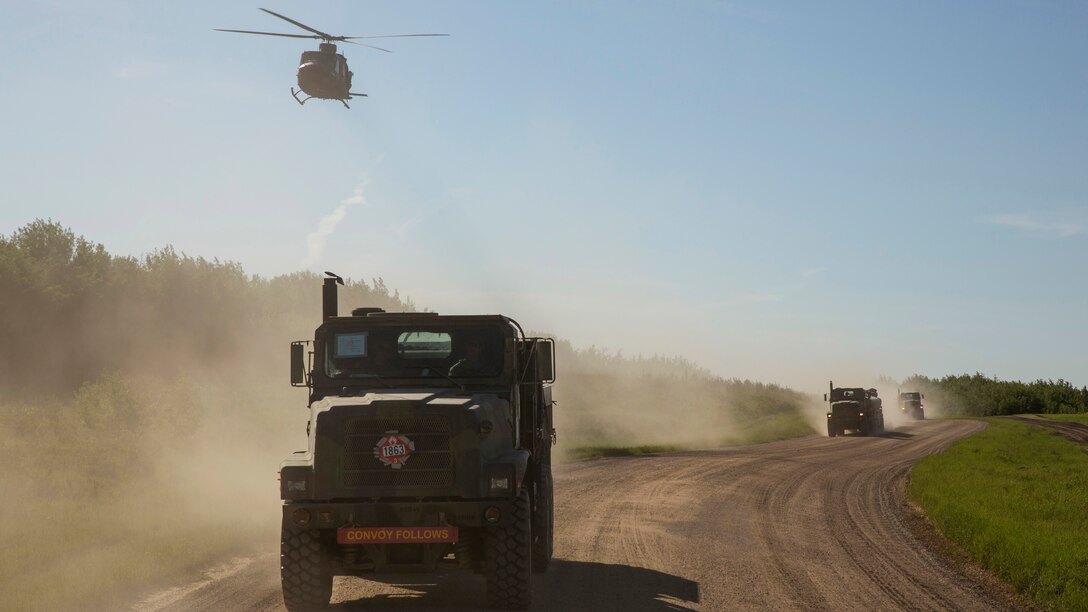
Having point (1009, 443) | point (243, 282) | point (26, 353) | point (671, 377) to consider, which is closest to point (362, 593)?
point (1009, 443)

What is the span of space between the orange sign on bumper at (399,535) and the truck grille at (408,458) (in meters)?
0.41

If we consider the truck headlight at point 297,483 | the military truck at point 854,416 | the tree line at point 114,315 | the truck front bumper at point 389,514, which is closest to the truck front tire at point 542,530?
the truck front bumper at point 389,514

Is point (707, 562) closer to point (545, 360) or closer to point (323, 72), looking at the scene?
point (545, 360)

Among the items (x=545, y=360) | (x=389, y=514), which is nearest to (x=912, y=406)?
(x=545, y=360)

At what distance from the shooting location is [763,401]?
3506 inches

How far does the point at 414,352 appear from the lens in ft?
36.8

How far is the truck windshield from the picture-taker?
1106 cm

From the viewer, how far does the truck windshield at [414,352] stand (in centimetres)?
1106

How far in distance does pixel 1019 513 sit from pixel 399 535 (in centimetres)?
1358

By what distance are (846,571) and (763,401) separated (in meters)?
78.2

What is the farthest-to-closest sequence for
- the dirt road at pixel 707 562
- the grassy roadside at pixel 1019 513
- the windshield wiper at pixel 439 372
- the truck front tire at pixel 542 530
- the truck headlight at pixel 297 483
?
the truck front tire at pixel 542 530 < the grassy roadside at pixel 1019 513 < the windshield wiper at pixel 439 372 < the dirt road at pixel 707 562 < the truck headlight at pixel 297 483

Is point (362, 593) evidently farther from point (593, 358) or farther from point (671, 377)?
point (593, 358)

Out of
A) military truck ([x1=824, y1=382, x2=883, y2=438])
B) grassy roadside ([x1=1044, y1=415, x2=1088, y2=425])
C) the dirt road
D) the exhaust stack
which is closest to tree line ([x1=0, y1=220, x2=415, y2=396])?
military truck ([x1=824, y1=382, x2=883, y2=438])

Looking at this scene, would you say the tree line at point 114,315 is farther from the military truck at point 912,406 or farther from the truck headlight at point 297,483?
the truck headlight at point 297,483
